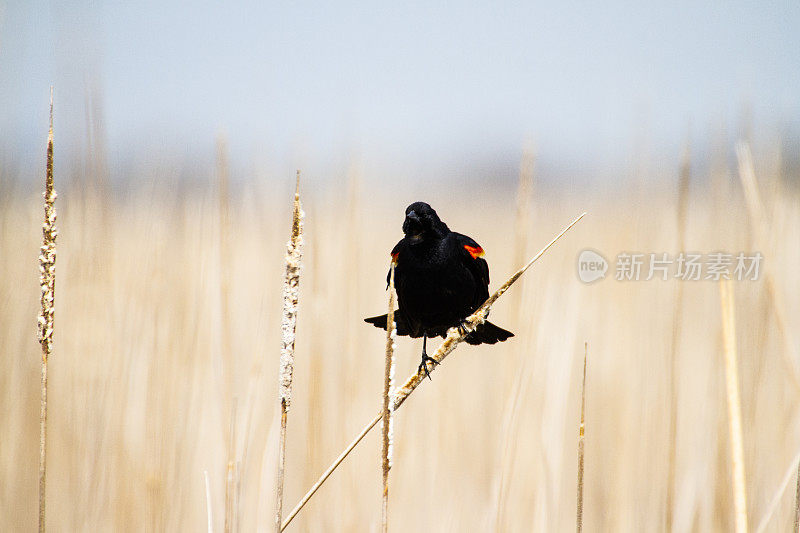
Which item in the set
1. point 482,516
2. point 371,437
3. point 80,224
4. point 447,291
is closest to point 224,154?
point 80,224

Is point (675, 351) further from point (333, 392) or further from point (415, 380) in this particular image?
point (333, 392)

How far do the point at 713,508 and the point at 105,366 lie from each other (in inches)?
61.5

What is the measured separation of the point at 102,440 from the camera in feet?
4.49

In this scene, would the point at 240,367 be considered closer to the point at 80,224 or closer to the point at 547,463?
the point at 80,224

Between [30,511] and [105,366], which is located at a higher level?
[105,366]

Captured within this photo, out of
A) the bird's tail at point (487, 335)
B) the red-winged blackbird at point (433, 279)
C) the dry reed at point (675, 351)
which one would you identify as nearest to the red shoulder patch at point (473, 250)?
the red-winged blackbird at point (433, 279)

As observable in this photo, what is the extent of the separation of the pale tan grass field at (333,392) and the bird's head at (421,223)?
30 centimetres

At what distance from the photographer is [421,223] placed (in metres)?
0.91

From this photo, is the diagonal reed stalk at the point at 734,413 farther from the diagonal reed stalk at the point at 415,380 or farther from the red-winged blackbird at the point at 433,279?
the red-winged blackbird at the point at 433,279

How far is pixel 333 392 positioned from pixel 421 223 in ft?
2.77

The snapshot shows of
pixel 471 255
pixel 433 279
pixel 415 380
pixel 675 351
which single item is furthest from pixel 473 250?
pixel 675 351

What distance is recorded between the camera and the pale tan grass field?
1.32 metres

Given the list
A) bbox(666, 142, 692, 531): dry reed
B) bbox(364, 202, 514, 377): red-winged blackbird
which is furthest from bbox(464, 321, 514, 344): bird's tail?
bbox(666, 142, 692, 531): dry reed

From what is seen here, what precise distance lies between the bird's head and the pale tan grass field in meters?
0.30
